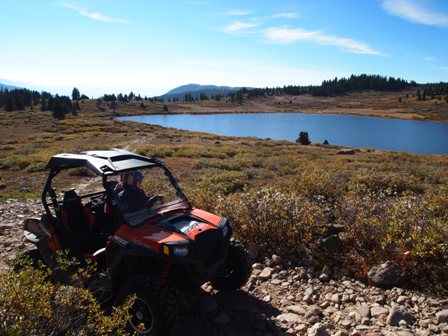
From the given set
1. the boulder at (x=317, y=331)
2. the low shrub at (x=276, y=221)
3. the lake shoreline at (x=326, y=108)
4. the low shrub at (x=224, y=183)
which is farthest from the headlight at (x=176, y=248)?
the lake shoreline at (x=326, y=108)

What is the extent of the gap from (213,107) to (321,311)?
602ft

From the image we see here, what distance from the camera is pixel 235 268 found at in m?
5.75

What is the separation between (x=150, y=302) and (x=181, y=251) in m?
0.71

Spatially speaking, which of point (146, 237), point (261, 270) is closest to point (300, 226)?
point (261, 270)

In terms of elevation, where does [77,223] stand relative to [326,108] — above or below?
below

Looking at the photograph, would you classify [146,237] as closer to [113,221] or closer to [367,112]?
[113,221]

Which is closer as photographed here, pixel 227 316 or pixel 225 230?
pixel 225 230

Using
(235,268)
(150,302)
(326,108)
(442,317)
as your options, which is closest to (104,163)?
(150,302)

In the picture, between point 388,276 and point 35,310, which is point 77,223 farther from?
point 388,276

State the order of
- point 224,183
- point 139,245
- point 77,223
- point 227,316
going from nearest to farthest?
point 139,245 → point 227,316 → point 77,223 → point 224,183

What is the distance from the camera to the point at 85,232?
5.91 meters

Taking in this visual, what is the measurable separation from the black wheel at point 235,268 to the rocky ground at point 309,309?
12.3 inches

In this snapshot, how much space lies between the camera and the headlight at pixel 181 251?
14.5 feet

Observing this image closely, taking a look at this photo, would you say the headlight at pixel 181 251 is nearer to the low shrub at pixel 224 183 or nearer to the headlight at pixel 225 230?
the headlight at pixel 225 230
